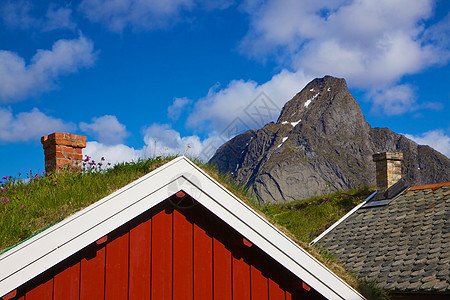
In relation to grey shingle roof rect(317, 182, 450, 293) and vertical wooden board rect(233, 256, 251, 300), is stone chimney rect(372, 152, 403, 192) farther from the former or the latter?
vertical wooden board rect(233, 256, 251, 300)

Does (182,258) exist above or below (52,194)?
below

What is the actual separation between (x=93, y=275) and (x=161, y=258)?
76cm

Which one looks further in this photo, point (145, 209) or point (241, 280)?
point (241, 280)

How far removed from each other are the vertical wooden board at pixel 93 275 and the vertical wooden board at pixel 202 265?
1.06 meters

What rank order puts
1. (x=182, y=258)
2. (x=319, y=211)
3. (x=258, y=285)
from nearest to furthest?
(x=182, y=258) → (x=258, y=285) → (x=319, y=211)

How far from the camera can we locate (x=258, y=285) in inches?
224

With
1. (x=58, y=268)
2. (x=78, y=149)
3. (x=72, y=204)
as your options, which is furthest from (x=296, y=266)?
(x=78, y=149)

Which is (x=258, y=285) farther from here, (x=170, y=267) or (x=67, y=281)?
(x=67, y=281)

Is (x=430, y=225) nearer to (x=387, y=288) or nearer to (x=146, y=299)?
(x=387, y=288)

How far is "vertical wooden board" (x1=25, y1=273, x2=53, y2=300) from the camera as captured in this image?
4.85 m

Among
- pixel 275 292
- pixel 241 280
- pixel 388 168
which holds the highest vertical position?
pixel 388 168

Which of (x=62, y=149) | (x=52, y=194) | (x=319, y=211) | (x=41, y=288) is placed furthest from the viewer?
(x=319, y=211)

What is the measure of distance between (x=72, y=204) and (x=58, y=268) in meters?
2.34

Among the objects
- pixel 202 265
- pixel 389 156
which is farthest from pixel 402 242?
pixel 202 265
